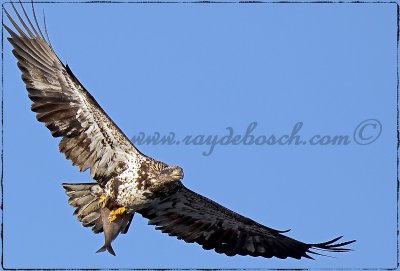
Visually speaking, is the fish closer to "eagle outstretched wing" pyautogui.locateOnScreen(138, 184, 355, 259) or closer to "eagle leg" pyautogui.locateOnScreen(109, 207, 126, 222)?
"eagle leg" pyautogui.locateOnScreen(109, 207, 126, 222)

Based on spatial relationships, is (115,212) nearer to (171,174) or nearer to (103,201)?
(103,201)

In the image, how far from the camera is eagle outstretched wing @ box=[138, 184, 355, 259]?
14.6m

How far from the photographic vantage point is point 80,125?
13.9 meters

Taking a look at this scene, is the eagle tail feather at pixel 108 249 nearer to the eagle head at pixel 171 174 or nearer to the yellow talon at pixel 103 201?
the yellow talon at pixel 103 201

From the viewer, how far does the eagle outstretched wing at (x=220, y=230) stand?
14633 millimetres

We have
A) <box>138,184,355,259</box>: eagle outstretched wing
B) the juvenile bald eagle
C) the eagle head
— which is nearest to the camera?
the eagle head

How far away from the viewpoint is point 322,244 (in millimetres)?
14766

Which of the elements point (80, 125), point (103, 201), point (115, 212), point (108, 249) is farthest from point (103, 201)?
point (80, 125)

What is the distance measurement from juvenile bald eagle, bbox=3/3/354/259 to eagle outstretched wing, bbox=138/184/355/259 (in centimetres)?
2

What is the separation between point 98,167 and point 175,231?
1810 mm

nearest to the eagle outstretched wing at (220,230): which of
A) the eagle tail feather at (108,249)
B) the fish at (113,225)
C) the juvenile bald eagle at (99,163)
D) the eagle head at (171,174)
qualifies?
the juvenile bald eagle at (99,163)

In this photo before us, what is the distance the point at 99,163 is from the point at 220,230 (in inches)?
94.9

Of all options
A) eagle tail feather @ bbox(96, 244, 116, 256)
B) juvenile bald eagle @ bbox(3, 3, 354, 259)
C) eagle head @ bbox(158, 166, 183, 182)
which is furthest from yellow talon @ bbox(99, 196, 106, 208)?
eagle head @ bbox(158, 166, 183, 182)

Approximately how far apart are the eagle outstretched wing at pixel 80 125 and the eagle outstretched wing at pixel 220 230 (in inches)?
41.9
